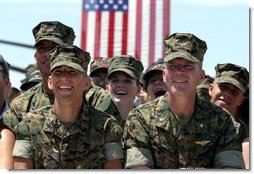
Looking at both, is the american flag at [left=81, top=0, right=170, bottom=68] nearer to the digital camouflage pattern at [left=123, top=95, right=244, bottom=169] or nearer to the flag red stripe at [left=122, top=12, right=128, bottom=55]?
the flag red stripe at [left=122, top=12, right=128, bottom=55]

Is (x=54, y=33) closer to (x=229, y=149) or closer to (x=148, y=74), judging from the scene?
(x=148, y=74)

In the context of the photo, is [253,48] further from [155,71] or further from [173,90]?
[155,71]

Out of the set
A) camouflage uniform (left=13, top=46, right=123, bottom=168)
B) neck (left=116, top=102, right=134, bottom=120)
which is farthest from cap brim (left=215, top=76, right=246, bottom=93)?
camouflage uniform (left=13, top=46, right=123, bottom=168)

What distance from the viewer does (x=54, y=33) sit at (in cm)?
461

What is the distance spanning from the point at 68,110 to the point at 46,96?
0.54m

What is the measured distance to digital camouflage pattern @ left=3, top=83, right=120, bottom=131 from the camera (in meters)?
4.28

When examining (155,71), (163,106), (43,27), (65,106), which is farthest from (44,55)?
(155,71)

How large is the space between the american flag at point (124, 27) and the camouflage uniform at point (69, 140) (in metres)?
5.23

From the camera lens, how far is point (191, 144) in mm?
3887

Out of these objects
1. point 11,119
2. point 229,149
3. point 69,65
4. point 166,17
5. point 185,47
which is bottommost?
point 229,149

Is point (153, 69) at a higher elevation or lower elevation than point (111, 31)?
lower

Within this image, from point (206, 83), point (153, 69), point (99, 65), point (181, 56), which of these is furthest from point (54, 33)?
point (206, 83)

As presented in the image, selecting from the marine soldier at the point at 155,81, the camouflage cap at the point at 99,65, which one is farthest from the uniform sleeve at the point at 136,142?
the camouflage cap at the point at 99,65

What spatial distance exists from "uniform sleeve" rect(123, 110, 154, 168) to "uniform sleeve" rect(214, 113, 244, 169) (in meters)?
0.38
